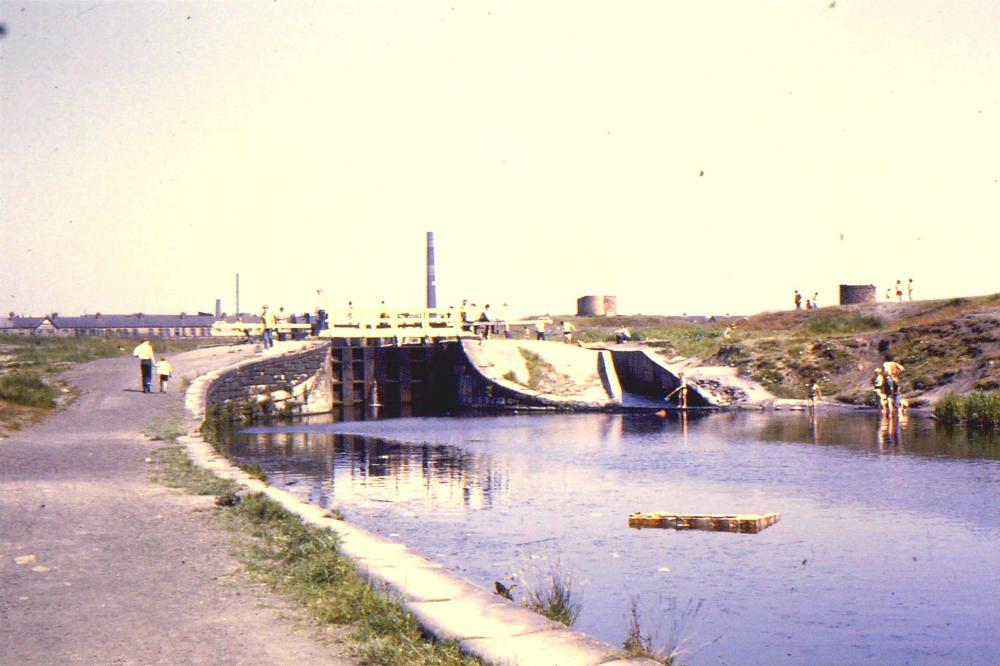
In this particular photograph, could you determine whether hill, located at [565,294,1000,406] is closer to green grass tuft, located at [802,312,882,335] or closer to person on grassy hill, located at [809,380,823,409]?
green grass tuft, located at [802,312,882,335]

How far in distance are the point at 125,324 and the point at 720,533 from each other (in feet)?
398

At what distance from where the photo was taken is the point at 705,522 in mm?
13531

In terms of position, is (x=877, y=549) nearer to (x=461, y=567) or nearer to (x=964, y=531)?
(x=964, y=531)

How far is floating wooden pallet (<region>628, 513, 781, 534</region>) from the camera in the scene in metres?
13.5

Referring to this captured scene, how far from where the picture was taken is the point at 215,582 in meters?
8.59

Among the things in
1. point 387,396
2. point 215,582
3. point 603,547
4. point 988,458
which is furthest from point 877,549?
point 387,396

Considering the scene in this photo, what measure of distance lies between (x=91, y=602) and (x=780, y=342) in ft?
127

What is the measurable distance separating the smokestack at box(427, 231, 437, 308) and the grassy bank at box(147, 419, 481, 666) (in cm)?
6688

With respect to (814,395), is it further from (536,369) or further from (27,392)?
(27,392)

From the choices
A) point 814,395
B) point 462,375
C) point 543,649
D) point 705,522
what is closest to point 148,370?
point 462,375

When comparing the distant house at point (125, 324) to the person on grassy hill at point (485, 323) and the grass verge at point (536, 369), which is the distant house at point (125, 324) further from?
the grass verge at point (536, 369)

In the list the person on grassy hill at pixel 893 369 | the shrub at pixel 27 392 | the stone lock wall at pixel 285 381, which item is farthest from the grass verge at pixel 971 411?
the shrub at pixel 27 392

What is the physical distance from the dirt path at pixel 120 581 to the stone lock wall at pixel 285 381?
16.9 m

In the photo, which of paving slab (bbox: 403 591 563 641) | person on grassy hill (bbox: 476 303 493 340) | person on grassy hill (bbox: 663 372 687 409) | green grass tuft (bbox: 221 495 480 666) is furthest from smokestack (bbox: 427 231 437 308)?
paving slab (bbox: 403 591 563 641)
